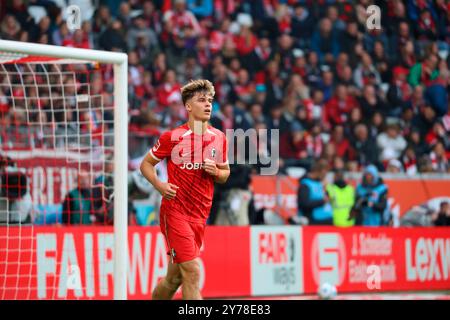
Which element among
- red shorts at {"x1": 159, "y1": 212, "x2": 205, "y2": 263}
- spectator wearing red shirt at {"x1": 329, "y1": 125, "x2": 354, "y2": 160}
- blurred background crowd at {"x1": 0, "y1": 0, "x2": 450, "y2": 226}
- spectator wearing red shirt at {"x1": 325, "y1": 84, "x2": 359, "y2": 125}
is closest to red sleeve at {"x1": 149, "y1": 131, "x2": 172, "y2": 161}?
red shorts at {"x1": 159, "y1": 212, "x2": 205, "y2": 263}

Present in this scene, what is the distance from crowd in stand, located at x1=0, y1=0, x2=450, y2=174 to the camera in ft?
49.9

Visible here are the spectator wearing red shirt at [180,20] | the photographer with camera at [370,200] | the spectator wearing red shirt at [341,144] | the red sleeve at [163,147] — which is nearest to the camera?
the red sleeve at [163,147]

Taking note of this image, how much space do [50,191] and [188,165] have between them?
3414mm

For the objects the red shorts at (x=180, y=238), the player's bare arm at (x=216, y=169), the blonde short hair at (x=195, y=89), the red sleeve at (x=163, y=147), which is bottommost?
the red shorts at (x=180, y=238)

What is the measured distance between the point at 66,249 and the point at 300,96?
23.0 ft

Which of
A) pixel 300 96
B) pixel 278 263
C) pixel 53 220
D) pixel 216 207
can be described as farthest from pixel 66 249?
pixel 300 96

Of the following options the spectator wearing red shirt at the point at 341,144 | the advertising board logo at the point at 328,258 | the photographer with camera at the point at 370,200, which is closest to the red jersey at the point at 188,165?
the advertising board logo at the point at 328,258

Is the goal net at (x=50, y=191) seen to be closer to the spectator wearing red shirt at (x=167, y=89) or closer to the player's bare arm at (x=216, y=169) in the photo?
the player's bare arm at (x=216, y=169)

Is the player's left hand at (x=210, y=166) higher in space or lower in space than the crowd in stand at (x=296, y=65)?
lower

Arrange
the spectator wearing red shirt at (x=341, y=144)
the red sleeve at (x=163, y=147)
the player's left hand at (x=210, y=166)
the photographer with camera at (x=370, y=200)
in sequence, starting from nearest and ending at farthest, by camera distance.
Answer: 1. the player's left hand at (x=210, y=166)
2. the red sleeve at (x=163, y=147)
3. the photographer with camera at (x=370, y=200)
4. the spectator wearing red shirt at (x=341, y=144)

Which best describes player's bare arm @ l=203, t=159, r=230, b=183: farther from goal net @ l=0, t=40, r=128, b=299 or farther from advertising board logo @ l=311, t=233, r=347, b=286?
advertising board logo @ l=311, t=233, r=347, b=286

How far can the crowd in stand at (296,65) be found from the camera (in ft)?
49.9

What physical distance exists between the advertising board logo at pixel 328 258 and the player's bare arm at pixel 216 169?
6.22m

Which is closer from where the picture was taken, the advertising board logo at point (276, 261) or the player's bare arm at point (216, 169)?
the player's bare arm at point (216, 169)
